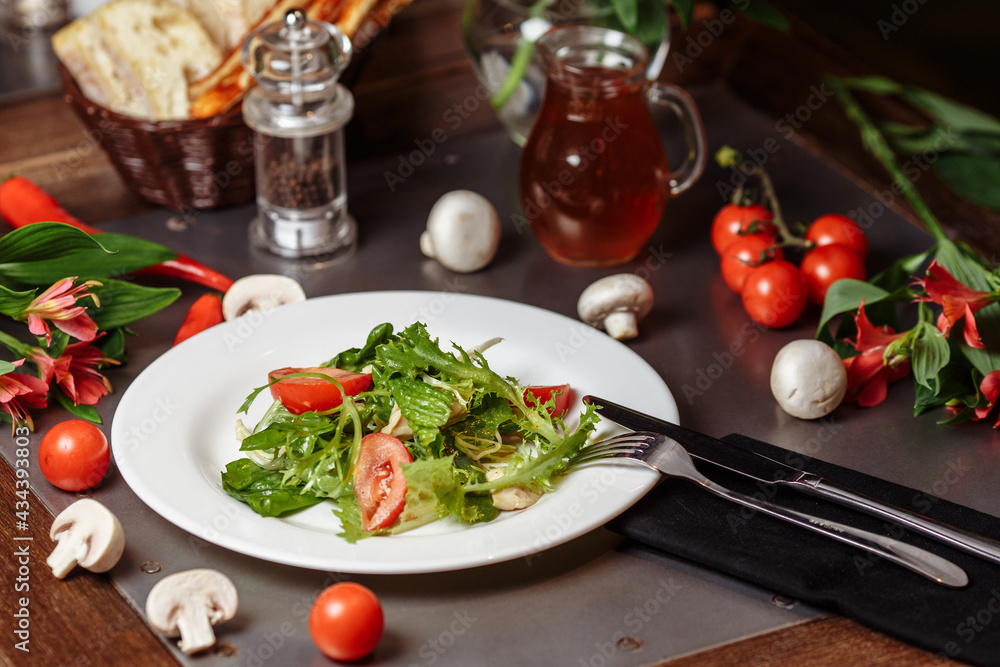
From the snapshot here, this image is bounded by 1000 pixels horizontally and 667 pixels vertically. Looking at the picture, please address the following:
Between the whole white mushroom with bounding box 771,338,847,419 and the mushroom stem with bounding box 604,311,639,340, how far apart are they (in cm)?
19

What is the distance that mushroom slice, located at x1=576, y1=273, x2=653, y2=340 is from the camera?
Result: 113cm

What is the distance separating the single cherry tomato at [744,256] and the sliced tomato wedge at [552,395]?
0.34 m

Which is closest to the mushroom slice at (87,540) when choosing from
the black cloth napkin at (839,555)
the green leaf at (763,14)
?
the black cloth napkin at (839,555)

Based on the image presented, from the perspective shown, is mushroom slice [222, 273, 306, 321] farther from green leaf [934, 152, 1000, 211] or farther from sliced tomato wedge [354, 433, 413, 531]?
green leaf [934, 152, 1000, 211]

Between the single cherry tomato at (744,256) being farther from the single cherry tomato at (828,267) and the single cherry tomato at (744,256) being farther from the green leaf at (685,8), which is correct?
the green leaf at (685,8)

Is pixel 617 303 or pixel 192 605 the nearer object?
pixel 192 605

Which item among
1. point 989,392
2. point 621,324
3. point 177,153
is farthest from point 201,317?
point 989,392

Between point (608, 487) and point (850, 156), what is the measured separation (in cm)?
98

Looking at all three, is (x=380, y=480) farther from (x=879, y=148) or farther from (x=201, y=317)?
(x=879, y=148)

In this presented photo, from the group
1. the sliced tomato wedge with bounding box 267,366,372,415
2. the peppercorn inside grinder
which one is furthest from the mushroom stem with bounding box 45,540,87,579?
the peppercorn inside grinder

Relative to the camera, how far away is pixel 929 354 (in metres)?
1.01

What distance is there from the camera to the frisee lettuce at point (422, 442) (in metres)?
0.84

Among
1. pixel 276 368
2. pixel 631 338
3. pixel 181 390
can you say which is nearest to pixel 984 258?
pixel 631 338

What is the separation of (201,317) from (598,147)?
20.4 inches
